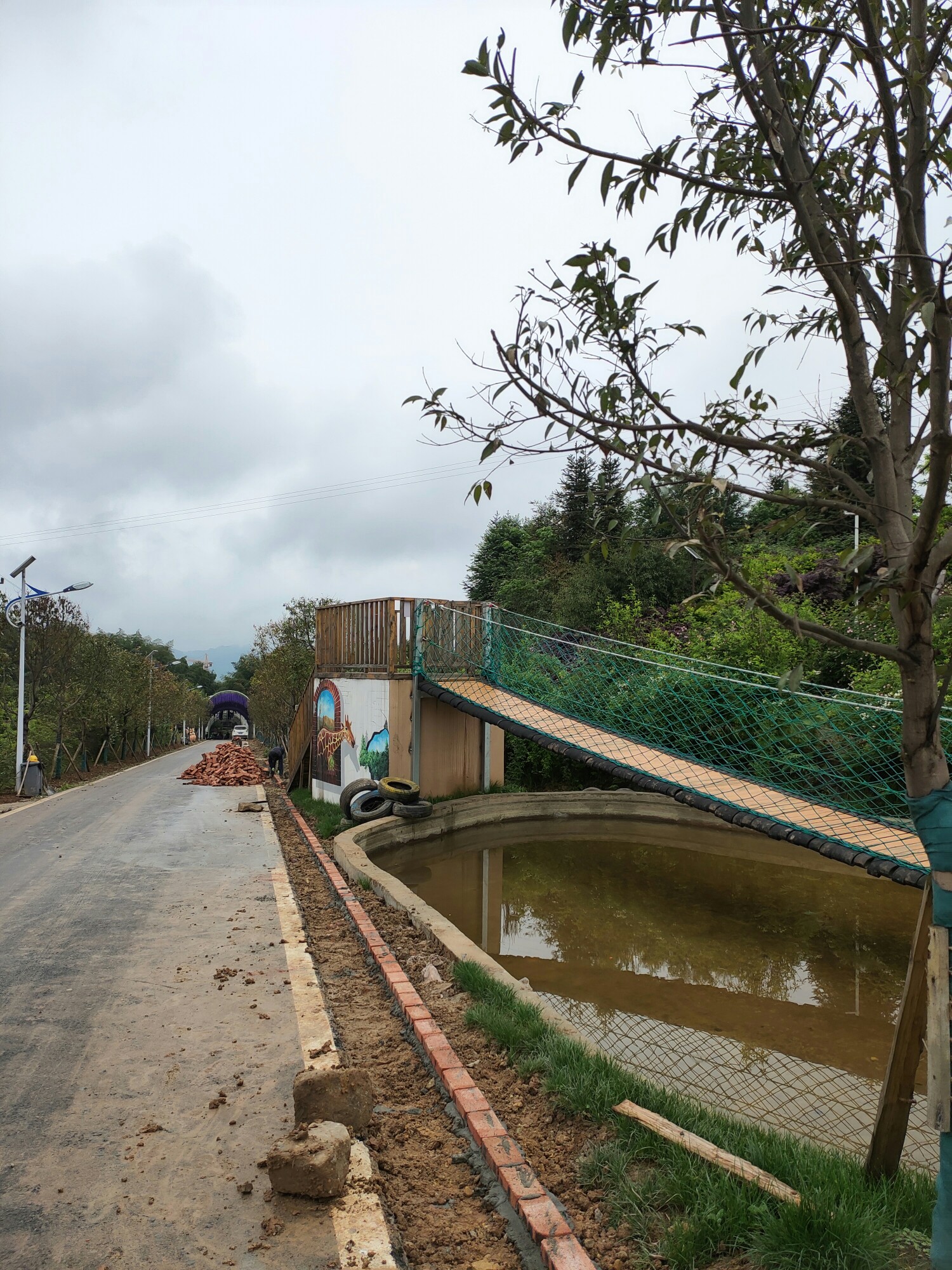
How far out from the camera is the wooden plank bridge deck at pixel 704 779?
702cm

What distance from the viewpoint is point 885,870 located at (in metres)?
6.37

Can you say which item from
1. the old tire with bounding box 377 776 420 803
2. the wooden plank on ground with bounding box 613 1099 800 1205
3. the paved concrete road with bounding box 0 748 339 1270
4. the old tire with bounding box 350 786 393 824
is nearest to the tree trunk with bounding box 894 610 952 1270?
the wooden plank on ground with bounding box 613 1099 800 1205

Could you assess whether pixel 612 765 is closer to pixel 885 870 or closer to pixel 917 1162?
pixel 885 870

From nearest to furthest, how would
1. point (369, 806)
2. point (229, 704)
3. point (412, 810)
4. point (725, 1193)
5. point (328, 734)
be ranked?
point (725, 1193) < point (412, 810) < point (369, 806) < point (328, 734) < point (229, 704)

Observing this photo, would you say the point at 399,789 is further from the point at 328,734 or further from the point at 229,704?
the point at 229,704

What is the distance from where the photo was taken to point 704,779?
8.88m

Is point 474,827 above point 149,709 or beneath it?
beneath

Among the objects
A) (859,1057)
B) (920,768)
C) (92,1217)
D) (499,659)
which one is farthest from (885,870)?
(499,659)

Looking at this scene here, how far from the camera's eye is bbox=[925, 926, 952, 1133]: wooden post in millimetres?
2262

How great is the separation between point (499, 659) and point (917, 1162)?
9.80 m

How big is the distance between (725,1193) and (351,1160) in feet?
4.51

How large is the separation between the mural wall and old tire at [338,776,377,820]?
2.41 feet

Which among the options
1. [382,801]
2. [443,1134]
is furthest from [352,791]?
[443,1134]

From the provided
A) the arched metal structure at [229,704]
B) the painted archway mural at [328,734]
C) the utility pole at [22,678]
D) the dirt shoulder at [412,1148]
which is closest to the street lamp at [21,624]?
the utility pole at [22,678]
